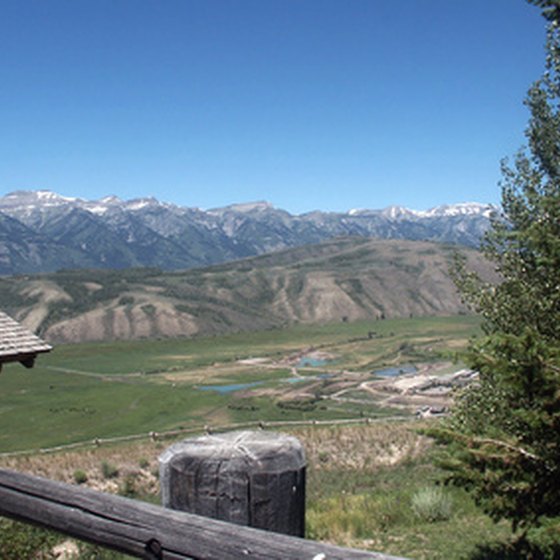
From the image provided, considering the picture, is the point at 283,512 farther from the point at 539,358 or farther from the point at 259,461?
the point at 539,358

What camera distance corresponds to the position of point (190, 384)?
117 metres

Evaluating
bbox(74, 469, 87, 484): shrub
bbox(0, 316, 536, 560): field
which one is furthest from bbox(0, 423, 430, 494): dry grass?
bbox(74, 469, 87, 484): shrub

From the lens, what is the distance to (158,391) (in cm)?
10719

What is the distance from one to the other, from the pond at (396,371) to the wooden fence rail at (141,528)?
122 m

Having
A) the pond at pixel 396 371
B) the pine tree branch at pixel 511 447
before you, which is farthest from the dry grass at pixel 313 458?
the pond at pixel 396 371

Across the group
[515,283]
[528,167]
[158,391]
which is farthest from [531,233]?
[158,391]

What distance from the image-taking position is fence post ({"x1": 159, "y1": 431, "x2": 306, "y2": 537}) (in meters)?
2.75

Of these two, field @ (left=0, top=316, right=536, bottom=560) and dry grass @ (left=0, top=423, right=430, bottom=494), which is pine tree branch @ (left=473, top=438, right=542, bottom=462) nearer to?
field @ (left=0, top=316, right=536, bottom=560)

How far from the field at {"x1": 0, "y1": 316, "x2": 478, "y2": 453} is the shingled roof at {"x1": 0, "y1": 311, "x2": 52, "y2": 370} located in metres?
62.8

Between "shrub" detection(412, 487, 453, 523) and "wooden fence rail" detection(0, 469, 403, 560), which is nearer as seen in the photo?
"wooden fence rail" detection(0, 469, 403, 560)

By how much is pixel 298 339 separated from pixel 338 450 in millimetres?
164356

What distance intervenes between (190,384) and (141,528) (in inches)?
4624

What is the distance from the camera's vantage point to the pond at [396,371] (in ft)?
407

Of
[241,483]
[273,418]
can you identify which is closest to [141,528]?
[241,483]
